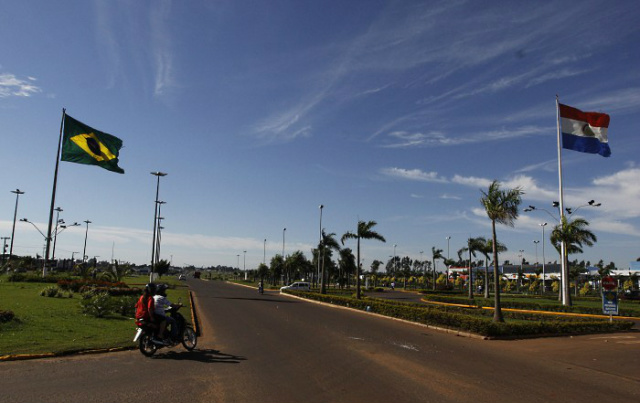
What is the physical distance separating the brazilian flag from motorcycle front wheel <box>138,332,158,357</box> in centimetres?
1613

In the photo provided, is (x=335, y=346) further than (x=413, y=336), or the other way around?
(x=413, y=336)

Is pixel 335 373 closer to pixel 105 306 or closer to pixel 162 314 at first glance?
pixel 162 314

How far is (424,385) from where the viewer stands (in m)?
8.16

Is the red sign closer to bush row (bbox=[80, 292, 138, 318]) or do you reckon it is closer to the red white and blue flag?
the red white and blue flag

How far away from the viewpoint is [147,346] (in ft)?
33.6

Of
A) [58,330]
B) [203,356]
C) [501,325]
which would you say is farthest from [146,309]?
[501,325]

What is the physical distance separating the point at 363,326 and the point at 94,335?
10560 mm

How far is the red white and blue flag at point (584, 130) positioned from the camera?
2984cm

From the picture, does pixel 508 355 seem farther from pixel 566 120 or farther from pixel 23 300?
pixel 566 120

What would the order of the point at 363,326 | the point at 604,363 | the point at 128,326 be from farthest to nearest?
the point at 363,326 < the point at 128,326 < the point at 604,363

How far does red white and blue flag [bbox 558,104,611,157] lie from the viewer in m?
29.8

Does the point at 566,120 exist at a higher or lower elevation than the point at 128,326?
higher

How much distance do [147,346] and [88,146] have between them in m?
17.1

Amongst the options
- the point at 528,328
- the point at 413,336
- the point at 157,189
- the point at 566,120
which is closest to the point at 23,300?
the point at 413,336
